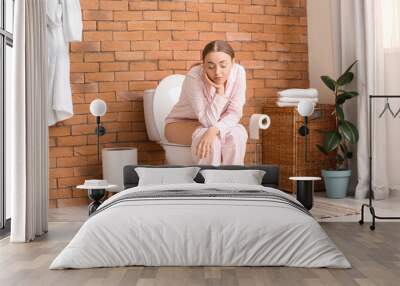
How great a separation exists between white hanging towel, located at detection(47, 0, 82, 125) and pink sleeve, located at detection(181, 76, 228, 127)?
1266mm

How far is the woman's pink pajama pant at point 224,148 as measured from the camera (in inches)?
253

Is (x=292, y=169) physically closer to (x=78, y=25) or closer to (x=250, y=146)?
(x=250, y=146)

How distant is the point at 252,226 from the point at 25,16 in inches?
94.2

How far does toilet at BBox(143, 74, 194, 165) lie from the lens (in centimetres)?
664

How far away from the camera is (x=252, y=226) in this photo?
3.90 meters

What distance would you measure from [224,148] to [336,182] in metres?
1.39

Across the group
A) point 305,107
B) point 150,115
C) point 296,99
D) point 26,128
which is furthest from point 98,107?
point 296,99

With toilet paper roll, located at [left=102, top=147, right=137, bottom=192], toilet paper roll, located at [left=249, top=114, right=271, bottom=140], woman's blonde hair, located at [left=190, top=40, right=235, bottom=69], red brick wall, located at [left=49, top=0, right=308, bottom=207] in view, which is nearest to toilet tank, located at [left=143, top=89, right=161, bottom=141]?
red brick wall, located at [left=49, top=0, right=308, bottom=207]

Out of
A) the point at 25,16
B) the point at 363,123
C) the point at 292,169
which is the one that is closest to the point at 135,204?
the point at 25,16

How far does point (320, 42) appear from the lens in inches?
300

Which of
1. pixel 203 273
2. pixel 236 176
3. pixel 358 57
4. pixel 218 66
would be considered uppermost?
pixel 358 57

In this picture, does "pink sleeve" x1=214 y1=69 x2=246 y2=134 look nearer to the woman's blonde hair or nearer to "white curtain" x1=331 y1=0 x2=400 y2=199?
the woman's blonde hair

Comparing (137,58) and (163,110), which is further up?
(137,58)

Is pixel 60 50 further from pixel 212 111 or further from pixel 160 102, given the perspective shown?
pixel 212 111
